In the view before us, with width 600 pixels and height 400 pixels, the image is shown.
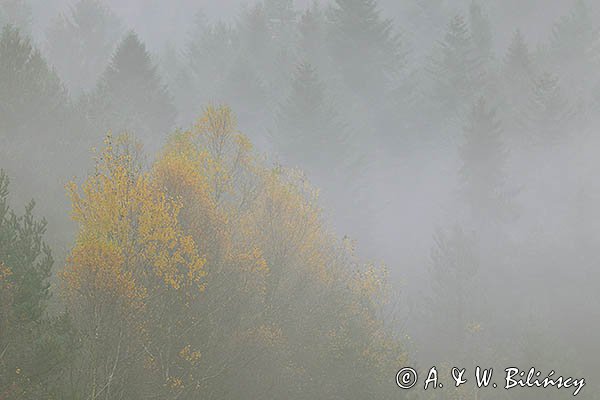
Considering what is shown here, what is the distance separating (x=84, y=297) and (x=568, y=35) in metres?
55.3

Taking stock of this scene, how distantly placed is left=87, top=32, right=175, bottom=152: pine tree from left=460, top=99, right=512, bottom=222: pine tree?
19323 mm

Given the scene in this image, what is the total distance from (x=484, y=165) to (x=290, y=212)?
18623mm

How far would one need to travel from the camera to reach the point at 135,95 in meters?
31.8

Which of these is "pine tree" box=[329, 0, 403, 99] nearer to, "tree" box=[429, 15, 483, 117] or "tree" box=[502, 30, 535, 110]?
"tree" box=[429, 15, 483, 117]

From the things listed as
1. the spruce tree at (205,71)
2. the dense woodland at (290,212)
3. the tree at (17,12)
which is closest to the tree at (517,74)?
the dense woodland at (290,212)

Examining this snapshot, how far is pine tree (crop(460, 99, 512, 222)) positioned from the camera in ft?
113

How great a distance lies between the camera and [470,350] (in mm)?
26203

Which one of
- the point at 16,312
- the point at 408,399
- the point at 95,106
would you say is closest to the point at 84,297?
the point at 16,312

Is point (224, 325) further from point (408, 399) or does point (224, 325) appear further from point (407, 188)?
point (407, 188)

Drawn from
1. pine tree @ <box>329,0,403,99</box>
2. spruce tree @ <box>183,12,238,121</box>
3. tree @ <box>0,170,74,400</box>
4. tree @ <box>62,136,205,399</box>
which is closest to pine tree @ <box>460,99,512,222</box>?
pine tree @ <box>329,0,403,99</box>

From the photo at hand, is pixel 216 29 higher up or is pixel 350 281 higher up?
pixel 216 29

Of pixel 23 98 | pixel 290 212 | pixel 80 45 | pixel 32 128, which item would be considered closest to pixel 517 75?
pixel 290 212

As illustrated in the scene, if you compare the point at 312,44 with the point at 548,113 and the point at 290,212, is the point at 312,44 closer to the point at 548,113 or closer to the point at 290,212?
the point at 548,113

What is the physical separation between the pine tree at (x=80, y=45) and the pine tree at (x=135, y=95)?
16.8m
